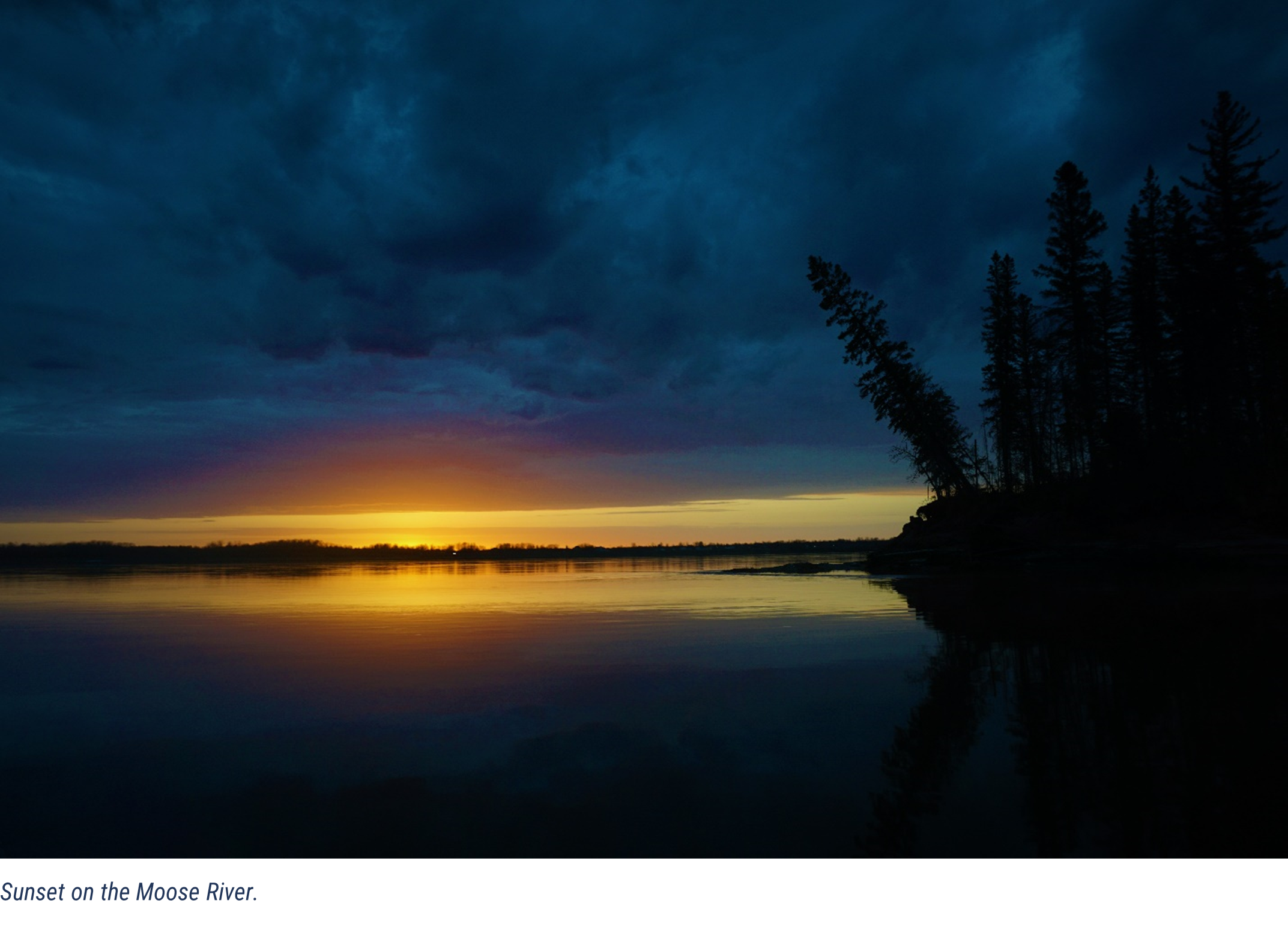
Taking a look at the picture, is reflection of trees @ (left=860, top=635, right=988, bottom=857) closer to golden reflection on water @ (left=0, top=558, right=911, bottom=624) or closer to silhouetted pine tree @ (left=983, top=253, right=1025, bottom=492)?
golden reflection on water @ (left=0, top=558, right=911, bottom=624)

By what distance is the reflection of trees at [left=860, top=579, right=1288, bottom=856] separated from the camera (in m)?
4.66

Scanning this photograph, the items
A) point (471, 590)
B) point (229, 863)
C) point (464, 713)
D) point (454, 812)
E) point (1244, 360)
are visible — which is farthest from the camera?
point (1244, 360)

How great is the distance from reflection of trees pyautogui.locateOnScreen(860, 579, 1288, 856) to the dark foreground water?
3 centimetres

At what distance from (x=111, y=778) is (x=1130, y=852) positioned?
8.17 metres

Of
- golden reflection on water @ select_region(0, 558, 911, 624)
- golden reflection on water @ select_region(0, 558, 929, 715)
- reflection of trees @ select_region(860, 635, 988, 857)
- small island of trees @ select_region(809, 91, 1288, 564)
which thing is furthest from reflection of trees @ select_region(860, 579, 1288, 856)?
small island of trees @ select_region(809, 91, 1288, 564)

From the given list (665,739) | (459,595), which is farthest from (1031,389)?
(665,739)

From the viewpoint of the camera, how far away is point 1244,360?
39875 mm

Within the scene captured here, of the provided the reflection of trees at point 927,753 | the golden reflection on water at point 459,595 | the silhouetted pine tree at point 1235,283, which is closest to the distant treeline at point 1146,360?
the silhouetted pine tree at point 1235,283

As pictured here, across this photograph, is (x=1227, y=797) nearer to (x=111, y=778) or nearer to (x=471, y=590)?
(x=111, y=778)

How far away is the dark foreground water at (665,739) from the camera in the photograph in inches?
191

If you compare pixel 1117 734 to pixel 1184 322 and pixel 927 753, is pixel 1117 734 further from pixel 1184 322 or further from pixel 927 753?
pixel 1184 322

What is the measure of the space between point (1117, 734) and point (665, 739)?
4423 millimetres

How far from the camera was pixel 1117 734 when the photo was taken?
6.74 m

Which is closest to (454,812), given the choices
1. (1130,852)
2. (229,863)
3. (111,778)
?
(229,863)
